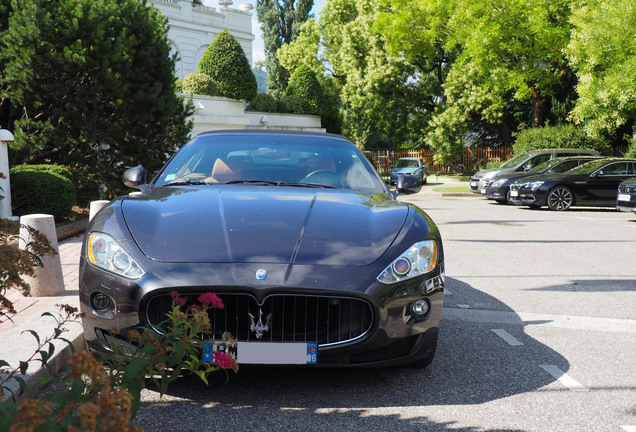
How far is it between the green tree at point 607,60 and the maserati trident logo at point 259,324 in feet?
75.1

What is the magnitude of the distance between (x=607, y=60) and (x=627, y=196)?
11.2 meters

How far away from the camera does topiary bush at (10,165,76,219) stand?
10.7 meters

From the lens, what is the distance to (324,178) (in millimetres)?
5129

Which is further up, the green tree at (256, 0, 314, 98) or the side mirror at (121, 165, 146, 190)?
the green tree at (256, 0, 314, 98)

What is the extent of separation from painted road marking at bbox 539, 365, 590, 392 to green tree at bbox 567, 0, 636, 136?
70.7ft

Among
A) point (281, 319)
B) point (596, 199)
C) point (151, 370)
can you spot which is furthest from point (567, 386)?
point (596, 199)

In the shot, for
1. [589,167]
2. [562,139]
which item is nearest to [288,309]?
[589,167]

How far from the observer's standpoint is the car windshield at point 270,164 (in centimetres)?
508

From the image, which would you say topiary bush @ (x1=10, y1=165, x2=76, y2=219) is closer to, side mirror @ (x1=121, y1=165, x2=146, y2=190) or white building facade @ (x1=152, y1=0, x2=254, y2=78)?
side mirror @ (x1=121, y1=165, x2=146, y2=190)

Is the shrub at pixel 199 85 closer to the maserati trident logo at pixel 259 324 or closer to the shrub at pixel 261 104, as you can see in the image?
the shrub at pixel 261 104

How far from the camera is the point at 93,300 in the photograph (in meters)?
3.66

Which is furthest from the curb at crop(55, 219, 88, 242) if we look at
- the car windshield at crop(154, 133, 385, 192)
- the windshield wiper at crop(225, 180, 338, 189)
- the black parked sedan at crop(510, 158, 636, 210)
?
the black parked sedan at crop(510, 158, 636, 210)

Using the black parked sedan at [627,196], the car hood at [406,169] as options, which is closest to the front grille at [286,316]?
the black parked sedan at [627,196]

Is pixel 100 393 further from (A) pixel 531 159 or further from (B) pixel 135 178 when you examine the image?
(A) pixel 531 159
